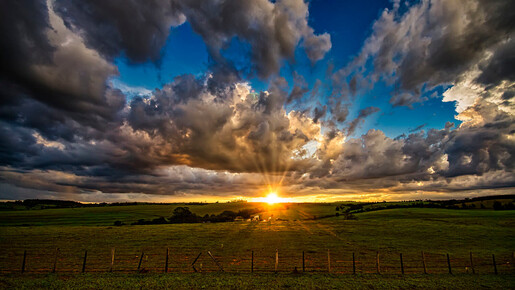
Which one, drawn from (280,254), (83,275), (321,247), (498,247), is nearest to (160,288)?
(83,275)

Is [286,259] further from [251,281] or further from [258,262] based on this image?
[251,281]

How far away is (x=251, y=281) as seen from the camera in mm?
27438

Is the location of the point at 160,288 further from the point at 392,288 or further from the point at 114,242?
the point at 114,242

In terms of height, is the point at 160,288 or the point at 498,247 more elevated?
the point at 160,288

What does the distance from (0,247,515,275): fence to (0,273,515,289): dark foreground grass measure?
2441 millimetres

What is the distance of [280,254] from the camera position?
1855 inches

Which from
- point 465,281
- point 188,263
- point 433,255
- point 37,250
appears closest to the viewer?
point 465,281

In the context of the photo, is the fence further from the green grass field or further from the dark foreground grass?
the dark foreground grass

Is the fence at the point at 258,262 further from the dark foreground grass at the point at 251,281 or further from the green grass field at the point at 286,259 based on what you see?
the dark foreground grass at the point at 251,281

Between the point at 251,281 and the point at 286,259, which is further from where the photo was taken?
the point at 286,259

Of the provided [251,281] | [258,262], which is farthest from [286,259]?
[251,281]

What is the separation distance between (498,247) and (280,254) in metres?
49.4

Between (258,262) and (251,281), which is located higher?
(251,281)

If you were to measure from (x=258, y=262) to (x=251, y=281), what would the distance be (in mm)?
13875
